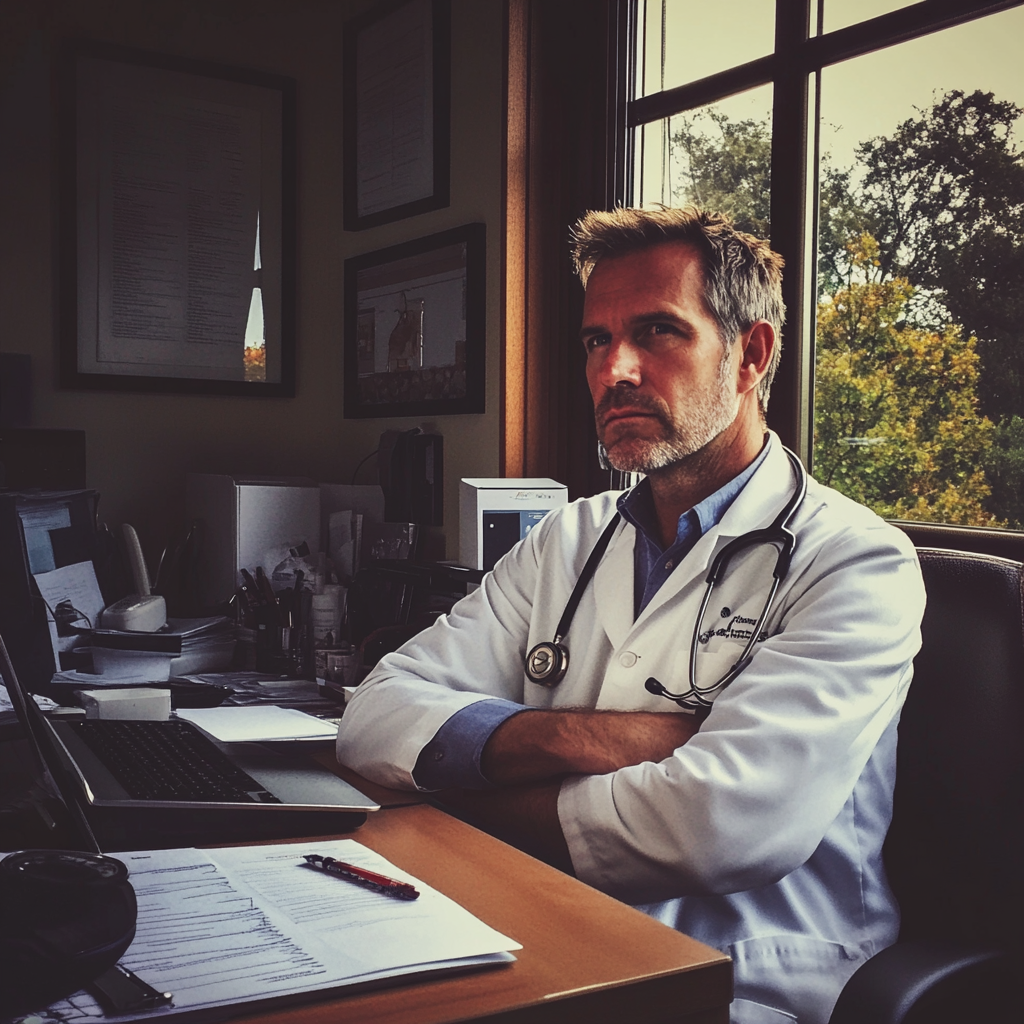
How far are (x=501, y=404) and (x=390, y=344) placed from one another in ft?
2.03

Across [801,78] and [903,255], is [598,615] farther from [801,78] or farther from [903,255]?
[801,78]

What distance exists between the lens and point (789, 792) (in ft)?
3.61

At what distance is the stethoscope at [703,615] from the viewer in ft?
4.25

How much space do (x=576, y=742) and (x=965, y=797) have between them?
17.2 inches

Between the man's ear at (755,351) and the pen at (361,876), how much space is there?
95 centimetres

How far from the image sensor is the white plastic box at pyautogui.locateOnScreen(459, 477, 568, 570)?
2.31 meters

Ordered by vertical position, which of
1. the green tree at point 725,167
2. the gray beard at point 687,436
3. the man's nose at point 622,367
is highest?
the green tree at point 725,167

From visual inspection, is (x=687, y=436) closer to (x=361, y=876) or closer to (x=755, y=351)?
(x=755, y=351)

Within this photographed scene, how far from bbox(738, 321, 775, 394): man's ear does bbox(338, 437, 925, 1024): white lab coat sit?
0.12m

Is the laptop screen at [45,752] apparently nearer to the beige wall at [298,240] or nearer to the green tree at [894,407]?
the green tree at [894,407]

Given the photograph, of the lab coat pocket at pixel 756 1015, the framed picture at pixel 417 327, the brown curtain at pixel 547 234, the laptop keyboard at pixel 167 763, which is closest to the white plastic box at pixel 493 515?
the brown curtain at pixel 547 234

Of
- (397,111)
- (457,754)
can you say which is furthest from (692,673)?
(397,111)

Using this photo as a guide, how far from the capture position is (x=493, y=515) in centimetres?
232

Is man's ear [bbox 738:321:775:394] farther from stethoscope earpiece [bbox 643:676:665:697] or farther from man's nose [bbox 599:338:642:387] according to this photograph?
stethoscope earpiece [bbox 643:676:665:697]
